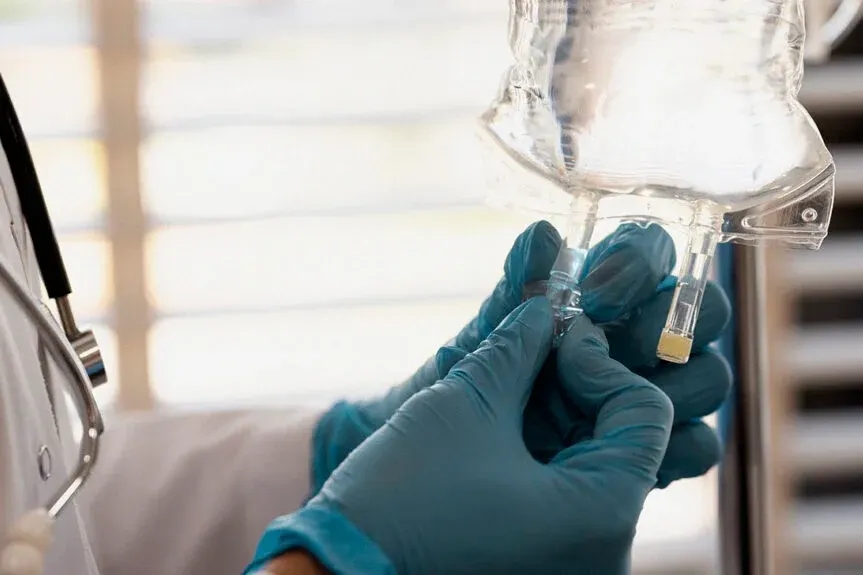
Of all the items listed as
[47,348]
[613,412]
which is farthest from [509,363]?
[47,348]

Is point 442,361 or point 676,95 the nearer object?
point 676,95

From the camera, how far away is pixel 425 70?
1504 millimetres

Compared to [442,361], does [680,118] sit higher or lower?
higher

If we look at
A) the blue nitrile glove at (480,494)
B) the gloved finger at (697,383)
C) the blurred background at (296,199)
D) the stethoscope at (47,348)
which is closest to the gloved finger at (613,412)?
the blue nitrile glove at (480,494)

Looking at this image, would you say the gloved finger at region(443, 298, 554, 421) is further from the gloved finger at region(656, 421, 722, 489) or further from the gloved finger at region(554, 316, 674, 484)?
the gloved finger at region(656, 421, 722, 489)

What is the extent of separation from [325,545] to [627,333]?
12.2 inches

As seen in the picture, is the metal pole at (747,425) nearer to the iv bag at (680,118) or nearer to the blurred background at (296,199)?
the iv bag at (680,118)

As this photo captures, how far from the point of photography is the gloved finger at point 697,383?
75 centimetres

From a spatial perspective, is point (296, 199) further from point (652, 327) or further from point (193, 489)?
point (652, 327)

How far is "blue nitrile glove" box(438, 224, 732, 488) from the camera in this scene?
0.70 m

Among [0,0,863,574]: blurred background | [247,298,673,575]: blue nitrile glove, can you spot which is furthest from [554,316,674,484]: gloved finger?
[0,0,863,574]: blurred background

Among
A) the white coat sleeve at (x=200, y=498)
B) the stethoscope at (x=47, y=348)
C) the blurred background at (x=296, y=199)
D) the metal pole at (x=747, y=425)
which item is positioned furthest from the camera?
the blurred background at (x=296, y=199)

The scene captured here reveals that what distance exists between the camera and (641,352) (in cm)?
74

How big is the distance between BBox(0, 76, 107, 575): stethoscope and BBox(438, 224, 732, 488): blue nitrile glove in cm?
29
